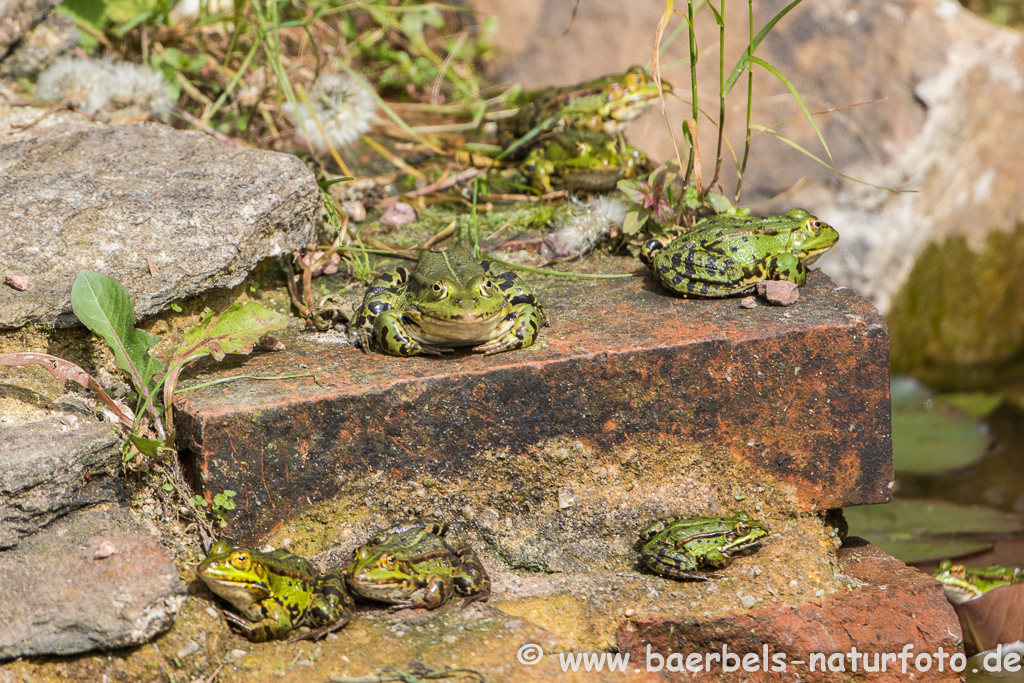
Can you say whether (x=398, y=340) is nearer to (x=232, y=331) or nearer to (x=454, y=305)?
(x=454, y=305)

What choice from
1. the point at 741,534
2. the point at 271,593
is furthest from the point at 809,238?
the point at 271,593

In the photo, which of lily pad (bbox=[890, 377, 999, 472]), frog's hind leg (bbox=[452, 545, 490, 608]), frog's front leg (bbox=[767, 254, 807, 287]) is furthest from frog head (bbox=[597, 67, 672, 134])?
frog's hind leg (bbox=[452, 545, 490, 608])

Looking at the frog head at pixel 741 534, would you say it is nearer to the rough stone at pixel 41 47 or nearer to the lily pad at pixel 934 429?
the lily pad at pixel 934 429

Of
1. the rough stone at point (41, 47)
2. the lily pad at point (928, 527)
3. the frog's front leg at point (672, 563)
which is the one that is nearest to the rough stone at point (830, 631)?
the frog's front leg at point (672, 563)

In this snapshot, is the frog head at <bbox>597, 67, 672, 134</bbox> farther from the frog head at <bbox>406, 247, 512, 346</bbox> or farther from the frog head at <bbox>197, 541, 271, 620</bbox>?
the frog head at <bbox>197, 541, 271, 620</bbox>

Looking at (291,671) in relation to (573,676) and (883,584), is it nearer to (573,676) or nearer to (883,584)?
(573,676)
